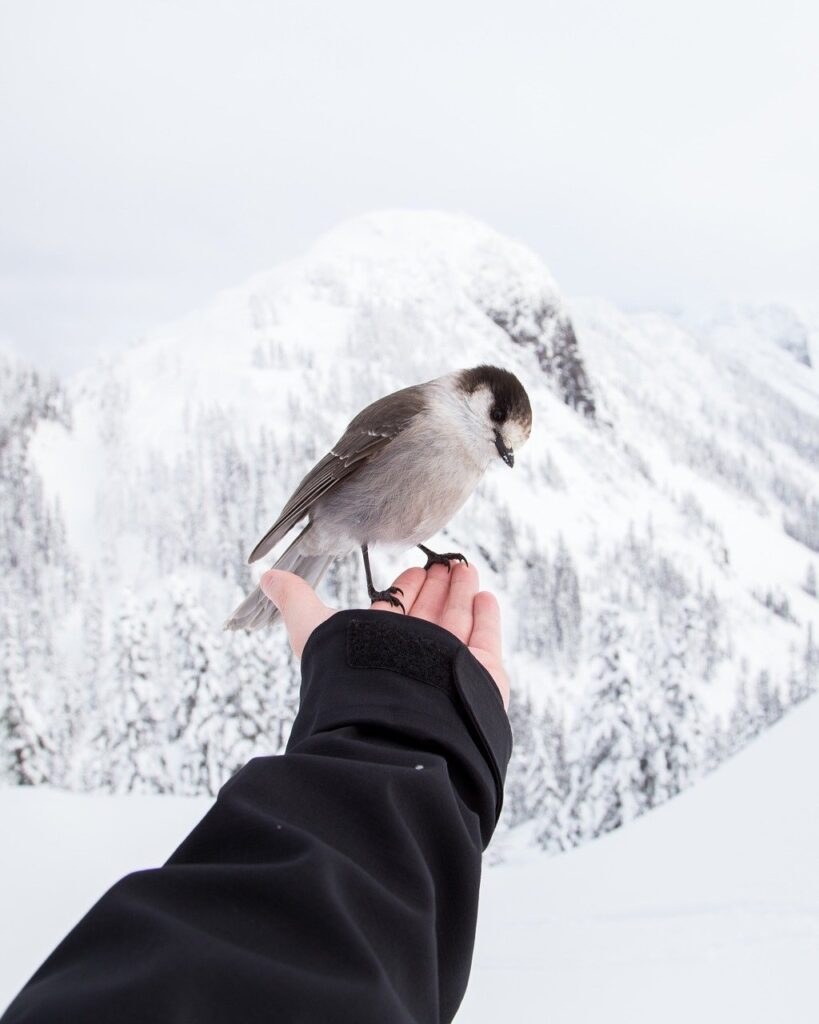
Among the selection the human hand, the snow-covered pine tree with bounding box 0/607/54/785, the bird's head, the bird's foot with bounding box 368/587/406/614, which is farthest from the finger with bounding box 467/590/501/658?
the snow-covered pine tree with bounding box 0/607/54/785

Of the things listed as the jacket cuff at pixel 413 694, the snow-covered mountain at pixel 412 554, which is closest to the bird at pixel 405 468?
the jacket cuff at pixel 413 694

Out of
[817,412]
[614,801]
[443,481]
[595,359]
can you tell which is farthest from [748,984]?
[817,412]

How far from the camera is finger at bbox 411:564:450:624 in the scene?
263cm

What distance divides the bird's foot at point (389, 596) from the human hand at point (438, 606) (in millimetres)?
24

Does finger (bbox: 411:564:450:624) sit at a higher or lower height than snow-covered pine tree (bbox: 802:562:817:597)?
higher

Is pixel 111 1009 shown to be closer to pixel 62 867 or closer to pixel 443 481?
pixel 443 481

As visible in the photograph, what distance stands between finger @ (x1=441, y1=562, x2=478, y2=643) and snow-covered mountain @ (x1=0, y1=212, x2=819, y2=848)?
390 inches

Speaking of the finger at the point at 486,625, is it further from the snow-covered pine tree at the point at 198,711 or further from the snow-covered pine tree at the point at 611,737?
the snow-covered pine tree at the point at 198,711

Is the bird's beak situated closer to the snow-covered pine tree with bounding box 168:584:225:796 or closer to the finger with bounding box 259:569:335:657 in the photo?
the finger with bounding box 259:569:335:657

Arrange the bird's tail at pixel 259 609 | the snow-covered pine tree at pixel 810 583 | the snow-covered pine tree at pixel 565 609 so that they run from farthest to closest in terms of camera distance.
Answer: the snow-covered pine tree at pixel 810 583 < the snow-covered pine tree at pixel 565 609 < the bird's tail at pixel 259 609

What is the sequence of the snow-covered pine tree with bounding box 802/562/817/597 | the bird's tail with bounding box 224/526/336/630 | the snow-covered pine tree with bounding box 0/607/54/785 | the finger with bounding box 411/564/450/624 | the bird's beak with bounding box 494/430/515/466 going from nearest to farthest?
the bird's beak with bounding box 494/430/515/466, the finger with bounding box 411/564/450/624, the bird's tail with bounding box 224/526/336/630, the snow-covered pine tree with bounding box 0/607/54/785, the snow-covered pine tree with bounding box 802/562/817/597

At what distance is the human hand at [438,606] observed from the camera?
2145mm

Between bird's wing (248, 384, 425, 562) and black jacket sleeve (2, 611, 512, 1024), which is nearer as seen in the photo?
black jacket sleeve (2, 611, 512, 1024)

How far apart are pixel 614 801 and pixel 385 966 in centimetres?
1362
